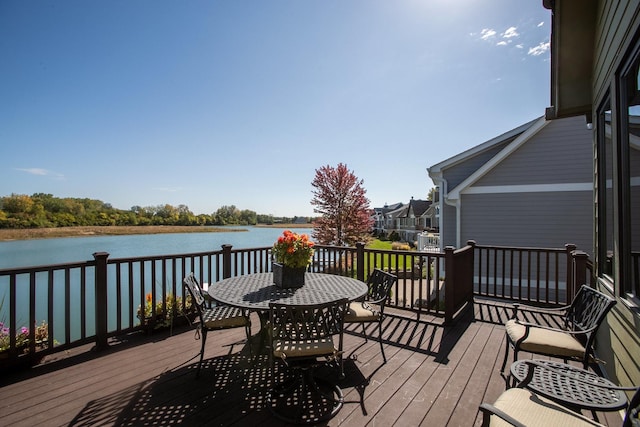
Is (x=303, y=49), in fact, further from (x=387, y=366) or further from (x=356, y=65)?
(x=387, y=366)

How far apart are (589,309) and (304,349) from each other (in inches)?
97.8

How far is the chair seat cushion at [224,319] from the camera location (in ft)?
8.91

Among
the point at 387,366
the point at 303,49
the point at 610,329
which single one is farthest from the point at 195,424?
the point at 303,49

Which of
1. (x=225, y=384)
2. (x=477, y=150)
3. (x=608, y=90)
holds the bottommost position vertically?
(x=225, y=384)

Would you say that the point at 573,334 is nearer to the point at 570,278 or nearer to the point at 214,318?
the point at 570,278

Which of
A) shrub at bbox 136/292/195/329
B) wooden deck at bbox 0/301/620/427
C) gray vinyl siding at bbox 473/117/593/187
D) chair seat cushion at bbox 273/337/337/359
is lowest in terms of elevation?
wooden deck at bbox 0/301/620/427

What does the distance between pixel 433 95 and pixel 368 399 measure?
24.1ft

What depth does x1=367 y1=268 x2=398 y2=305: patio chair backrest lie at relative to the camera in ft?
9.84

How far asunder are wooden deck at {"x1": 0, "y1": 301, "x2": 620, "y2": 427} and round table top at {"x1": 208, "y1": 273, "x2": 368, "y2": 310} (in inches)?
29.0

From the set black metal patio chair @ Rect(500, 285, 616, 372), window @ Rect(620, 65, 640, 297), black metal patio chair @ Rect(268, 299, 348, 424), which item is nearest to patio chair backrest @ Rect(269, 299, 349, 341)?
black metal patio chair @ Rect(268, 299, 348, 424)

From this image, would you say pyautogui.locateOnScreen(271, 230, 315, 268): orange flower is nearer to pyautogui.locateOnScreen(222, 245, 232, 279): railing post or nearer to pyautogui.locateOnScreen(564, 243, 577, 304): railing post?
pyautogui.locateOnScreen(222, 245, 232, 279): railing post

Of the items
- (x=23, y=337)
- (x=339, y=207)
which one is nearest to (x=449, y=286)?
(x=23, y=337)

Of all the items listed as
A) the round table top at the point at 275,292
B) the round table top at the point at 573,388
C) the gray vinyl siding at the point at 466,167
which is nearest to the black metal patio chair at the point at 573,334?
the round table top at the point at 573,388

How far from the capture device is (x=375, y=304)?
3.05m
